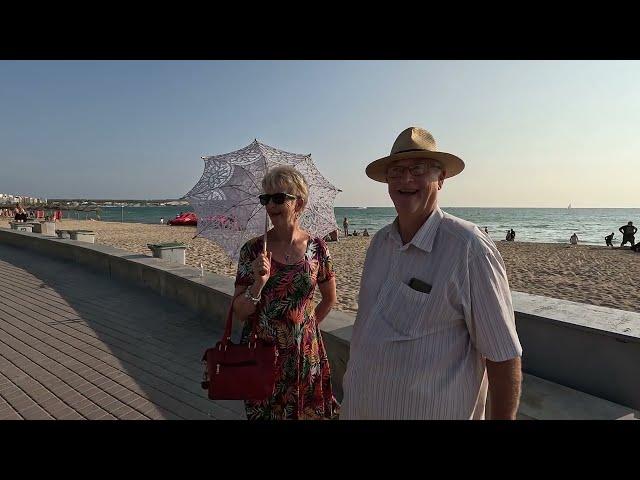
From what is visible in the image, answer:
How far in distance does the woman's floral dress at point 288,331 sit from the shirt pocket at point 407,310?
0.83 m

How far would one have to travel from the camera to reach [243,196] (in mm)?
3617

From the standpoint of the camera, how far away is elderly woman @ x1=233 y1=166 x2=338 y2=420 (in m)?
2.22

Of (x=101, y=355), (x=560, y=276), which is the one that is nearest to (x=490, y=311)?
(x=101, y=355)

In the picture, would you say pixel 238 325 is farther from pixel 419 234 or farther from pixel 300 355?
pixel 419 234

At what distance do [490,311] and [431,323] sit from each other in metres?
0.21

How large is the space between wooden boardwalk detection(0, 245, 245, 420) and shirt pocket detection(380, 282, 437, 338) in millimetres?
2314

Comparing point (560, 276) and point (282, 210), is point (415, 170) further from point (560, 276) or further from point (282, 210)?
point (560, 276)
